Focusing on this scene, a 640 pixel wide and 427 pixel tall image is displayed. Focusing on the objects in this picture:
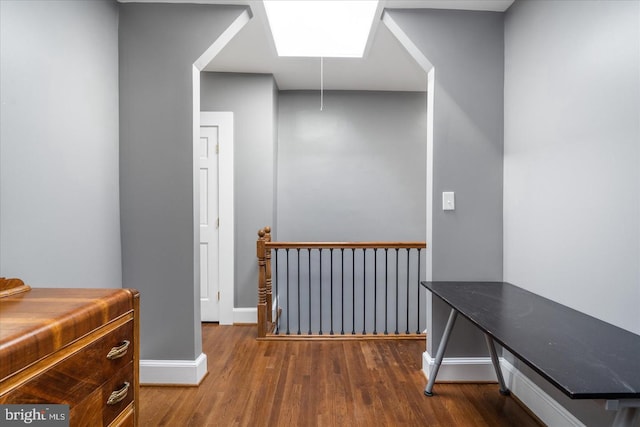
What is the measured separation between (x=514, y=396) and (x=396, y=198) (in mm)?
2211

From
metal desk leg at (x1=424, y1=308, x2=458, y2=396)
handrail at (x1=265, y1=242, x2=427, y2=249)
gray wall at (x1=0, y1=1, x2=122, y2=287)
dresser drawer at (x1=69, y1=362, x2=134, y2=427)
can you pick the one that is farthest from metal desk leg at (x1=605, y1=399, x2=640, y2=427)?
gray wall at (x1=0, y1=1, x2=122, y2=287)

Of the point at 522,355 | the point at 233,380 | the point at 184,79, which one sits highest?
the point at 184,79

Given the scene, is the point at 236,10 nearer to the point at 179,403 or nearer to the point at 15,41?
the point at 15,41

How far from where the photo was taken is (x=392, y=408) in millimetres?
1785

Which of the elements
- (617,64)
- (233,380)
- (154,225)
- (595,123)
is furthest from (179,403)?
(617,64)

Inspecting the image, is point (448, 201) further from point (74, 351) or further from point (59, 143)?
point (59, 143)

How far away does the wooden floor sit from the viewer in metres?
1.70

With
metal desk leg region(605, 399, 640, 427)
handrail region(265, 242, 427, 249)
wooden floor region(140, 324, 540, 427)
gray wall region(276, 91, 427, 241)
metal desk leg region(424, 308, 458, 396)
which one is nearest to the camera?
metal desk leg region(605, 399, 640, 427)

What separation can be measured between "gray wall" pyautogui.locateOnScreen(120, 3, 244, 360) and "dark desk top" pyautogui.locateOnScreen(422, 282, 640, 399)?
167 centimetres

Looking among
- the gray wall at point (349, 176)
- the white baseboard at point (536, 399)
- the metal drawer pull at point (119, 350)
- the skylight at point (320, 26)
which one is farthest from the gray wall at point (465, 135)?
the metal drawer pull at point (119, 350)

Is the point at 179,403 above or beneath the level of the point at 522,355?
beneath

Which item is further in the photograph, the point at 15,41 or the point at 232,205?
the point at 232,205

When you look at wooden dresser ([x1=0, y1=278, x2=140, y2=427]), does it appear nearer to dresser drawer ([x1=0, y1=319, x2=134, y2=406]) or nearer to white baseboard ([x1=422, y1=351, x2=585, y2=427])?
dresser drawer ([x1=0, y1=319, x2=134, y2=406])

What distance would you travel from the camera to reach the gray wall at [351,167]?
11.9ft
